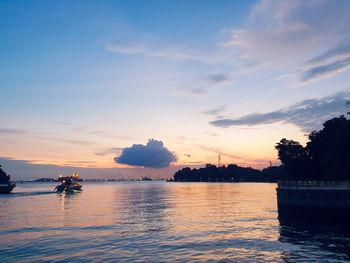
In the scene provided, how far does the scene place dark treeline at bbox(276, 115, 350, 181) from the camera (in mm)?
65750

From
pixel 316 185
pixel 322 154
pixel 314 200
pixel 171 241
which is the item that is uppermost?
pixel 322 154

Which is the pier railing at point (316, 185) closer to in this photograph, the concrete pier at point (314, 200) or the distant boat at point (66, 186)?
the concrete pier at point (314, 200)

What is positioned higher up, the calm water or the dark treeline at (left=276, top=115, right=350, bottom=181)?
the dark treeline at (left=276, top=115, right=350, bottom=181)

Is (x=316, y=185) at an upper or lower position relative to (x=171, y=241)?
upper

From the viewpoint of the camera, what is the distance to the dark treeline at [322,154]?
65750mm

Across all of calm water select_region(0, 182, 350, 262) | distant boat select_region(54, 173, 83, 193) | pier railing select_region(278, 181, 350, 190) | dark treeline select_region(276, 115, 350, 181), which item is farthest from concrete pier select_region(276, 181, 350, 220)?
distant boat select_region(54, 173, 83, 193)

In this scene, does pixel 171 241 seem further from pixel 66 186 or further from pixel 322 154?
pixel 66 186

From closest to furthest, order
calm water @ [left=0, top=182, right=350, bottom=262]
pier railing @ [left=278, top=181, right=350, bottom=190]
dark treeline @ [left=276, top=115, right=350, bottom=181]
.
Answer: calm water @ [left=0, top=182, right=350, bottom=262]
pier railing @ [left=278, top=181, right=350, bottom=190]
dark treeline @ [left=276, top=115, right=350, bottom=181]

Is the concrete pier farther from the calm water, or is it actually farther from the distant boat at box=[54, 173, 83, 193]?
Result: the distant boat at box=[54, 173, 83, 193]

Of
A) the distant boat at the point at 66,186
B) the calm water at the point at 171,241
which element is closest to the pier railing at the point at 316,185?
the calm water at the point at 171,241

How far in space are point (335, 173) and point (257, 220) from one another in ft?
66.7

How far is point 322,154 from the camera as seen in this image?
71438 millimetres

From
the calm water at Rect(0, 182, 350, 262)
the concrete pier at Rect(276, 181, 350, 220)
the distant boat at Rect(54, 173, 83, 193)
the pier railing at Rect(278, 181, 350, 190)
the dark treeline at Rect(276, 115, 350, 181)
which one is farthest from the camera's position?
the distant boat at Rect(54, 173, 83, 193)

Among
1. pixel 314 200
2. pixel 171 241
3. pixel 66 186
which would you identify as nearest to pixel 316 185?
pixel 314 200
